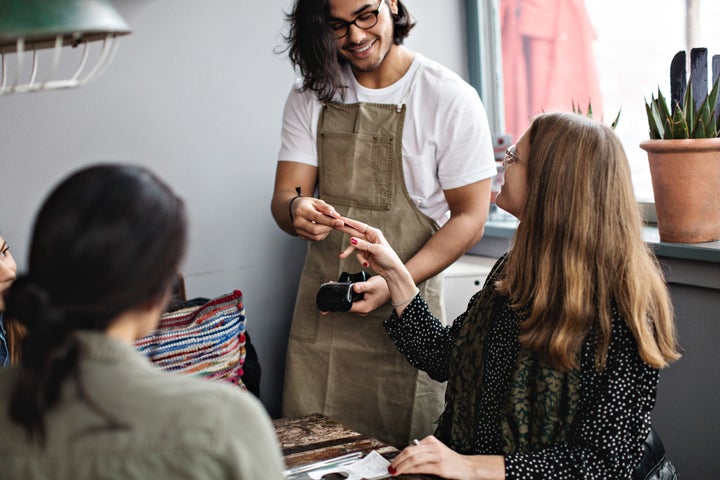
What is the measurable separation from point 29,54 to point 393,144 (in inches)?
45.6

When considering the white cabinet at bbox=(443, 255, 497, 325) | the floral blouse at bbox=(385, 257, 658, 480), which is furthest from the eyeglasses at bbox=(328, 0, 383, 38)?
the white cabinet at bbox=(443, 255, 497, 325)

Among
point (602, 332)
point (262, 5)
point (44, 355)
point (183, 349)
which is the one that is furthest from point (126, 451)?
point (262, 5)

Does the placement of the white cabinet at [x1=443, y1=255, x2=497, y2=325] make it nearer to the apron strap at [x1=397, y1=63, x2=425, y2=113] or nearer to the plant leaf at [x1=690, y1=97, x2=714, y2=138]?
the apron strap at [x1=397, y1=63, x2=425, y2=113]

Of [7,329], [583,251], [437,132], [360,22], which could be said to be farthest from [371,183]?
[7,329]

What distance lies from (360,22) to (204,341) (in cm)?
96

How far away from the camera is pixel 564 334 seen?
1.62 m

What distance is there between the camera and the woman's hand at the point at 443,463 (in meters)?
1.56

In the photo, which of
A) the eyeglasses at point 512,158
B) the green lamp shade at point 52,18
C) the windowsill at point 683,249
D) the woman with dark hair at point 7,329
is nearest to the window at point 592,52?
the windowsill at point 683,249

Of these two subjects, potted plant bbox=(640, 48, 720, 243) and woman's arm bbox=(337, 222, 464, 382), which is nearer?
woman's arm bbox=(337, 222, 464, 382)

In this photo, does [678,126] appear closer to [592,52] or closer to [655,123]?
[655,123]

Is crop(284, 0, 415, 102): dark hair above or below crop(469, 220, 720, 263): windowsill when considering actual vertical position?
above

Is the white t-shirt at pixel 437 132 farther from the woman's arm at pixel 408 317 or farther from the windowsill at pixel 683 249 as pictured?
the windowsill at pixel 683 249

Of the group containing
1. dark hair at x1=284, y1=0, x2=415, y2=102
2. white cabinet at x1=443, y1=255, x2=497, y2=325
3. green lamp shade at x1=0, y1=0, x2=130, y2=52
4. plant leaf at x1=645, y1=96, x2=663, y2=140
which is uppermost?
dark hair at x1=284, y1=0, x2=415, y2=102

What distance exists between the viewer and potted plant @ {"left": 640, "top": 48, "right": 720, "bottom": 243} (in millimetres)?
2160
